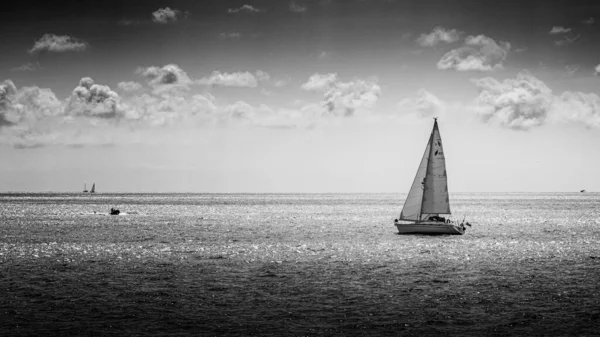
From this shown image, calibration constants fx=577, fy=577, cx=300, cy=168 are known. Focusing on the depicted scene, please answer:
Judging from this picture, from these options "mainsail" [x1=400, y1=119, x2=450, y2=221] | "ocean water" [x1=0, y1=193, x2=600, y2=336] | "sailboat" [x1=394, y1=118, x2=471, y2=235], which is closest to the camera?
"ocean water" [x1=0, y1=193, x2=600, y2=336]

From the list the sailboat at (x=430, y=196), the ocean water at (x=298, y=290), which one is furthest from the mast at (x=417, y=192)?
the ocean water at (x=298, y=290)

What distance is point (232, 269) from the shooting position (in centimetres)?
4319

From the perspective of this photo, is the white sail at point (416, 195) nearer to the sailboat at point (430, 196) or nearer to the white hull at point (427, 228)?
the sailboat at point (430, 196)

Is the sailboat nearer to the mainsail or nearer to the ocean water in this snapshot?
the mainsail

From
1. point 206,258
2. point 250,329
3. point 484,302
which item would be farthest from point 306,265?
point 250,329

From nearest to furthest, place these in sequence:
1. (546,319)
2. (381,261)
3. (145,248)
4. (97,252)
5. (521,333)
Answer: (521,333) → (546,319) → (381,261) → (97,252) → (145,248)

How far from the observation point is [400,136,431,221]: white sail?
2793 inches

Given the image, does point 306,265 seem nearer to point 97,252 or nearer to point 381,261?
point 381,261

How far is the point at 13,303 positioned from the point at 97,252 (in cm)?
2521

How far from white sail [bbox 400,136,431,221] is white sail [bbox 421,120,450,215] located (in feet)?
1.46

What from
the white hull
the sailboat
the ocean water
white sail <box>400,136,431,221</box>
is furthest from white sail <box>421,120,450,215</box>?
the ocean water

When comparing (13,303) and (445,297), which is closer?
(13,303)

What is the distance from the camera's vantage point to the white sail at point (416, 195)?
7094 centimetres

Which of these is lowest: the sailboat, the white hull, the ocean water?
the ocean water
